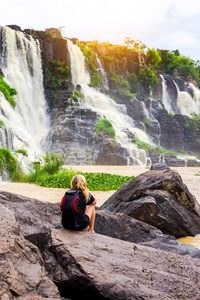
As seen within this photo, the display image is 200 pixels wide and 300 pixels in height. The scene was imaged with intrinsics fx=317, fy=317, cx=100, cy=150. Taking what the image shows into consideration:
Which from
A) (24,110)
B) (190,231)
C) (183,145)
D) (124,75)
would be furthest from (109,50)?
(190,231)

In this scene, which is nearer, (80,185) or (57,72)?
(80,185)

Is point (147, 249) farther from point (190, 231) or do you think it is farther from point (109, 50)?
point (109, 50)

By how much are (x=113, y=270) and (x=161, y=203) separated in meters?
3.10

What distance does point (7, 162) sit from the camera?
1273 centimetres

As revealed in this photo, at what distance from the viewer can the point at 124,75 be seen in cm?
4038

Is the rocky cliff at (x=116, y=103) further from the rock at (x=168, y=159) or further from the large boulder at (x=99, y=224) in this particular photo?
the large boulder at (x=99, y=224)

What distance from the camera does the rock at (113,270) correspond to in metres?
2.62

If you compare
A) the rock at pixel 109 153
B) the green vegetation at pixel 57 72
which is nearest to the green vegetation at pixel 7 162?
the rock at pixel 109 153

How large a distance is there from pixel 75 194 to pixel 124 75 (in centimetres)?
3827

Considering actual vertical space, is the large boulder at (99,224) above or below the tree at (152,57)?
below

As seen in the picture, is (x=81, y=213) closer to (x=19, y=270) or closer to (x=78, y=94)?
(x=19, y=270)

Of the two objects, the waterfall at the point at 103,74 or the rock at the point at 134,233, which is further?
the waterfall at the point at 103,74

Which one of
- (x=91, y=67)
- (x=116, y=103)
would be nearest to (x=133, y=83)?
(x=116, y=103)

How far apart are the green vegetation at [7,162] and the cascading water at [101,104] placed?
16.4 metres
